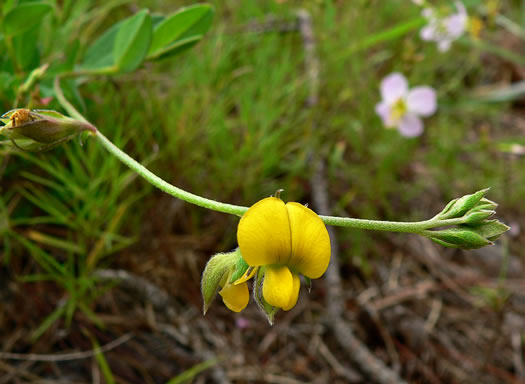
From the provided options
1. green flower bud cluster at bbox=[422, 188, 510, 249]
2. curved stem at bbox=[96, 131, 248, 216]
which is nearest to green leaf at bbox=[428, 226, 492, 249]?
green flower bud cluster at bbox=[422, 188, 510, 249]

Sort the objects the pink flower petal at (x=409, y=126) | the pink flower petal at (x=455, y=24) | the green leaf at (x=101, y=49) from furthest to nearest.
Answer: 1. the pink flower petal at (x=455, y=24)
2. the pink flower petal at (x=409, y=126)
3. the green leaf at (x=101, y=49)

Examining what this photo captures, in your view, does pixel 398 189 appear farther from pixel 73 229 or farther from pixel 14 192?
pixel 14 192

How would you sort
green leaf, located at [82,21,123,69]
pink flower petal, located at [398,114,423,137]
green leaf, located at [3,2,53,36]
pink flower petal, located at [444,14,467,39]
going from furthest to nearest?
pink flower petal, located at [444,14,467,39]
pink flower petal, located at [398,114,423,137]
green leaf, located at [82,21,123,69]
green leaf, located at [3,2,53,36]

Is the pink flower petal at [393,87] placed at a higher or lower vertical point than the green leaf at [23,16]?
lower

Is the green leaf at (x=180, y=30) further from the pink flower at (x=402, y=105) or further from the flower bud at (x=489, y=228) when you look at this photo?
the pink flower at (x=402, y=105)

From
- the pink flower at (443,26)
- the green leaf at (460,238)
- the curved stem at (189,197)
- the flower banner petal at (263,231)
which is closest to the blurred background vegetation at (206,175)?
the pink flower at (443,26)

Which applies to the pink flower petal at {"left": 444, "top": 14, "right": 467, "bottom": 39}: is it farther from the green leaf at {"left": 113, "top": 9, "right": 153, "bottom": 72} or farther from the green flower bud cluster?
the green flower bud cluster
